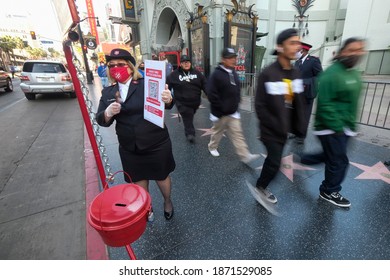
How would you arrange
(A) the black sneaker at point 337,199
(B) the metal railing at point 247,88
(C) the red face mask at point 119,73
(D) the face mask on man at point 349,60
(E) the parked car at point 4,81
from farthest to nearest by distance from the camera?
1. (E) the parked car at point 4,81
2. (B) the metal railing at point 247,88
3. (A) the black sneaker at point 337,199
4. (D) the face mask on man at point 349,60
5. (C) the red face mask at point 119,73

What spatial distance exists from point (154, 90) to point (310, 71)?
3460 mm

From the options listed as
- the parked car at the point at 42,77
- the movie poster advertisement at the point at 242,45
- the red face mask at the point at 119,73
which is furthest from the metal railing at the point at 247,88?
the parked car at the point at 42,77

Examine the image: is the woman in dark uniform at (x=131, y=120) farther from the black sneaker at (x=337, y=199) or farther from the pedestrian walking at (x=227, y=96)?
the black sneaker at (x=337, y=199)

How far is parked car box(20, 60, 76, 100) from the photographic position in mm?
10094

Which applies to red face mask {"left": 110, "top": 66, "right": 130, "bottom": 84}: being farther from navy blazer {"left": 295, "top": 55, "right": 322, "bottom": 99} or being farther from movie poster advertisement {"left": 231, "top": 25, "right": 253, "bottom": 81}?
movie poster advertisement {"left": 231, "top": 25, "right": 253, "bottom": 81}

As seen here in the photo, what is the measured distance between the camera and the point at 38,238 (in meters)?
2.44

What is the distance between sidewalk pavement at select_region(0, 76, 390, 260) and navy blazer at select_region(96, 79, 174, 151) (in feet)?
3.48

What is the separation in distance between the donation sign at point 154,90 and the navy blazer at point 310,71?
3.31 meters

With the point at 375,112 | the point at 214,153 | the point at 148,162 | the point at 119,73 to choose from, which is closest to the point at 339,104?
the point at 148,162

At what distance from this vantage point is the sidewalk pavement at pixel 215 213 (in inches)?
86.4

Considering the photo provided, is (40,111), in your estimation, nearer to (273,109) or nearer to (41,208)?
(41,208)

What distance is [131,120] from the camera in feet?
6.87

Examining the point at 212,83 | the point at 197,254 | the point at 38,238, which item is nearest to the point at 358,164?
the point at 212,83
